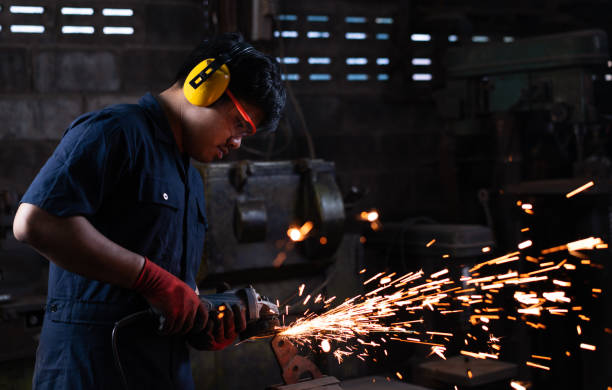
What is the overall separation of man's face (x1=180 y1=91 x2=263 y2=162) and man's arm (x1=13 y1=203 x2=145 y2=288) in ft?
1.25

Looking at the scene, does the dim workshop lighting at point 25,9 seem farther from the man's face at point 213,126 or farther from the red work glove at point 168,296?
the red work glove at point 168,296

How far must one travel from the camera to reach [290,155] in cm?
390

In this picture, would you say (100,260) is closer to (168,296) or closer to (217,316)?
(168,296)

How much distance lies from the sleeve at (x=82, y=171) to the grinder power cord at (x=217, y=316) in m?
0.20

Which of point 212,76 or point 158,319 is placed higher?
point 212,76

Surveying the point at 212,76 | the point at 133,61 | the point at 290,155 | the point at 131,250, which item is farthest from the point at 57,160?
the point at 290,155

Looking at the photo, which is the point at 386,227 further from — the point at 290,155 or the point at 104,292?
the point at 104,292

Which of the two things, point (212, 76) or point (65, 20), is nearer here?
point (212, 76)

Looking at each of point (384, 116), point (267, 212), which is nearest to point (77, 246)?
point (267, 212)

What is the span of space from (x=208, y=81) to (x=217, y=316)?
23.8 inches

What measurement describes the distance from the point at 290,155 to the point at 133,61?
1024mm

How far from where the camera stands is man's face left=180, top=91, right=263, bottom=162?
1.73 metres

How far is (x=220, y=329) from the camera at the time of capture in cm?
174

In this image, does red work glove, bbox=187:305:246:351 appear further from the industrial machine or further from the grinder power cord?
the industrial machine
